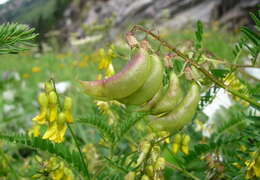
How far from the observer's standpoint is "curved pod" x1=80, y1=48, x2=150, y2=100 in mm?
735

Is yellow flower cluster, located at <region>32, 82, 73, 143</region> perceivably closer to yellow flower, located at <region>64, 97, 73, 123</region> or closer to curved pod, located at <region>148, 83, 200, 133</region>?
yellow flower, located at <region>64, 97, 73, 123</region>

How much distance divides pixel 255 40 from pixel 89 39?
4864 millimetres

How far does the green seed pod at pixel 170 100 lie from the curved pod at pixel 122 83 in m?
0.07

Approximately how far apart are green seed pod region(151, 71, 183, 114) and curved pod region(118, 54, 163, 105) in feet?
0.10

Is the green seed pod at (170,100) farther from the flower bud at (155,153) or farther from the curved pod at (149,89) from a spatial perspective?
the flower bud at (155,153)

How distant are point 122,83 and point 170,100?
4.6 inches

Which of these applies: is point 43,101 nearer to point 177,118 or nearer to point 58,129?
point 58,129

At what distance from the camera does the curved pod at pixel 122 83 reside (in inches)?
29.0

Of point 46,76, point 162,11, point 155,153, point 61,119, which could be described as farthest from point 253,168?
point 162,11

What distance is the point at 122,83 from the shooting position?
738 mm

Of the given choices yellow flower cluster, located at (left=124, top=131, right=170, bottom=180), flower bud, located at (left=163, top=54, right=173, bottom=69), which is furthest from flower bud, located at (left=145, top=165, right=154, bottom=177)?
flower bud, located at (left=163, top=54, right=173, bottom=69)

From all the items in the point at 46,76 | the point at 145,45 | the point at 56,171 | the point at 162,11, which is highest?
the point at 162,11

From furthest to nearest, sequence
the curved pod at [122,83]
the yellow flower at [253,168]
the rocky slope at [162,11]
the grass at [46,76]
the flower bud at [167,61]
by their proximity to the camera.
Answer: the rocky slope at [162,11], the grass at [46,76], the yellow flower at [253,168], the flower bud at [167,61], the curved pod at [122,83]

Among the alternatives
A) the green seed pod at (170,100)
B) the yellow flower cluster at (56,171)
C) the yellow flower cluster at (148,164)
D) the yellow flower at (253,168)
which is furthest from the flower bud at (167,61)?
the yellow flower cluster at (56,171)
